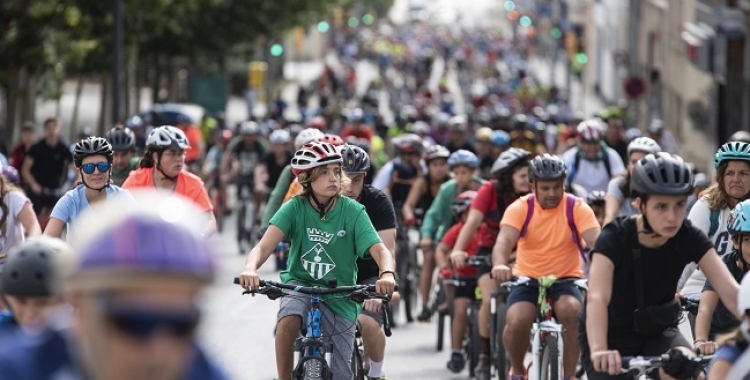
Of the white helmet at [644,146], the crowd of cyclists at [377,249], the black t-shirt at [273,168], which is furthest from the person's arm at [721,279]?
the black t-shirt at [273,168]

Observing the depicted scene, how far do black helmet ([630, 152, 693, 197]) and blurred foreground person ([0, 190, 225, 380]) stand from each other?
3.71 metres

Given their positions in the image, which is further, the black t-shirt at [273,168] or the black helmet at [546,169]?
the black t-shirt at [273,168]

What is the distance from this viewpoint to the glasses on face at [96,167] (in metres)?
10.1

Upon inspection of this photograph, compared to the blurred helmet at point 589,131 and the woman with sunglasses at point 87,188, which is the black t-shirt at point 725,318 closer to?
the woman with sunglasses at point 87,188

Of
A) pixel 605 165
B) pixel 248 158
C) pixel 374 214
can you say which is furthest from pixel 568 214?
pixel 248 158

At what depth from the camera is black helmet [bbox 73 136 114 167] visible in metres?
10.3

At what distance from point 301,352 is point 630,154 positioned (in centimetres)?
527

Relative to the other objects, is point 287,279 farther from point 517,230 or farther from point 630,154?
point 630,154

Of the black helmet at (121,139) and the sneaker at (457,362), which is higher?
the black helmet at (121,139)

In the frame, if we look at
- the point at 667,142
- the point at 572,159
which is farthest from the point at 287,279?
the point at 667,142

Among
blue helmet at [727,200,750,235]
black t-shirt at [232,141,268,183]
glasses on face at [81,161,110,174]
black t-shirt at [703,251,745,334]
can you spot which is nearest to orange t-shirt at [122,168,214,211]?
glasses on face at [81,161,110,174]

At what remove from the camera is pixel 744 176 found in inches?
377

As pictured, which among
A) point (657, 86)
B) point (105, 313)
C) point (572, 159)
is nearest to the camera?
point (105, 313)

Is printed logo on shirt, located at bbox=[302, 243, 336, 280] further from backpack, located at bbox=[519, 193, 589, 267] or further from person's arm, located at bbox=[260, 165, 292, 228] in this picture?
person's arm, located at bbox=[260, 165, 292, 228]
